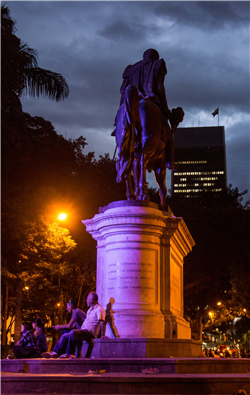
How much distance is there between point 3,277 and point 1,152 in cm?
747

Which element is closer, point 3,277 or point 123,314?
point 123,314

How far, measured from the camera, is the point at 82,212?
93.6 ft

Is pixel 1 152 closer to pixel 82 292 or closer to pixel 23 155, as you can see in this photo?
pixel 23 155

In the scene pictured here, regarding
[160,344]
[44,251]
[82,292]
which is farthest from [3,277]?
[160,344]

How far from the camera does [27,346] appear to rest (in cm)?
1063

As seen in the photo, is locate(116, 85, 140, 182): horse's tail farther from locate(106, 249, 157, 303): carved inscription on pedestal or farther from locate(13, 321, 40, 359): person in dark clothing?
locate(13, 321, 40, 359): person in dark clothing

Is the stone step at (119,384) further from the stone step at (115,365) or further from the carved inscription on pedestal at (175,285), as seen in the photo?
the carved inscription on pedestal at (175,285)

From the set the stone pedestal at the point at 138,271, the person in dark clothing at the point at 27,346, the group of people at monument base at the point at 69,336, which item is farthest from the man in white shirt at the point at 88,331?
the person in dark clothing at the point at 27,346

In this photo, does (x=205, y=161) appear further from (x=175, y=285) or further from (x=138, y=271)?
(x=138, y=271)

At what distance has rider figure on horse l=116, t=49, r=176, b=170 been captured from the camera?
43.8ft

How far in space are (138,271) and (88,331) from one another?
72.4 inches

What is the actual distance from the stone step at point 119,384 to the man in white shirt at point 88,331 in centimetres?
197

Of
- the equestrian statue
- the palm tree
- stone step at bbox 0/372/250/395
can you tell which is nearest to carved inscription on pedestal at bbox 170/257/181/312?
the equestrian statue

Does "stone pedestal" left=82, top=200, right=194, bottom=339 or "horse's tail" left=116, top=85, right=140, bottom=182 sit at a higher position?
"horse's tail" left=116, top=85, right=140, bottom=182
